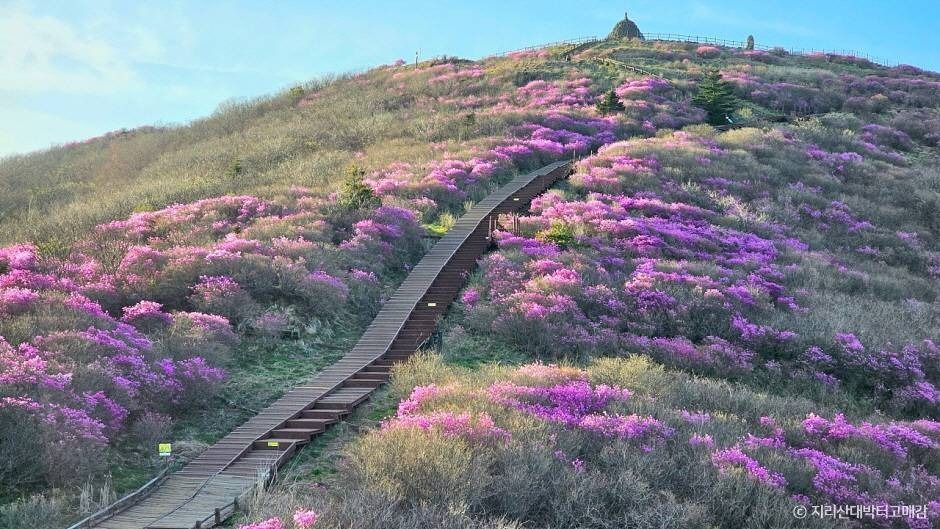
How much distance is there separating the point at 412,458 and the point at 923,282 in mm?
20604

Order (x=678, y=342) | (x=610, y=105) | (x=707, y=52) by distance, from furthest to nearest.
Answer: (x=707, y=52) < (x=610, y=105) < (x=678, y=342)

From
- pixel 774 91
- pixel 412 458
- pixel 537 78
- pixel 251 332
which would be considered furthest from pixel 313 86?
pixel 412 458

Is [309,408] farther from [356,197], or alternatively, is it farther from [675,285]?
[356,197]

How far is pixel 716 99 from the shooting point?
151ft

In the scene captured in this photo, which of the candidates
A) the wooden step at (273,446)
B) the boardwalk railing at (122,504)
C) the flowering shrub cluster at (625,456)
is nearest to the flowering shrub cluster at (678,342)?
the flowering shrub cluster at (625,456)

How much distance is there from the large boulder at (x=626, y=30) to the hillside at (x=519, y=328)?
4802 centimetres

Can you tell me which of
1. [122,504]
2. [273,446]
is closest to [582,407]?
[273,446]

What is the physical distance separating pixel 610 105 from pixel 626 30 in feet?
144

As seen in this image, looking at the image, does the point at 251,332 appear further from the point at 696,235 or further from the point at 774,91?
the point at 774,91

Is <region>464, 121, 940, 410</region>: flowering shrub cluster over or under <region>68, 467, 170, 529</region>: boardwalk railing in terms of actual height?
over

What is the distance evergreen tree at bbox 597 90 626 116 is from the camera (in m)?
44.7

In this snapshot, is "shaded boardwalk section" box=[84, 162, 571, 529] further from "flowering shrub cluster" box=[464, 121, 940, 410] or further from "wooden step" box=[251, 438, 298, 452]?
"flowering shrub cluster" box=[464, 121, 940, 410]

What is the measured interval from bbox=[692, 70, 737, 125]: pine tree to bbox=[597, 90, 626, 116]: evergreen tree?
578 cm

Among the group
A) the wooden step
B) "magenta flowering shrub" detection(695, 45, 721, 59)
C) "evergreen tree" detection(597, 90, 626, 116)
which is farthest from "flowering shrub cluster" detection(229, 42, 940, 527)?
"magenta flowering shrub" detection(695, 45, 721, 59)
